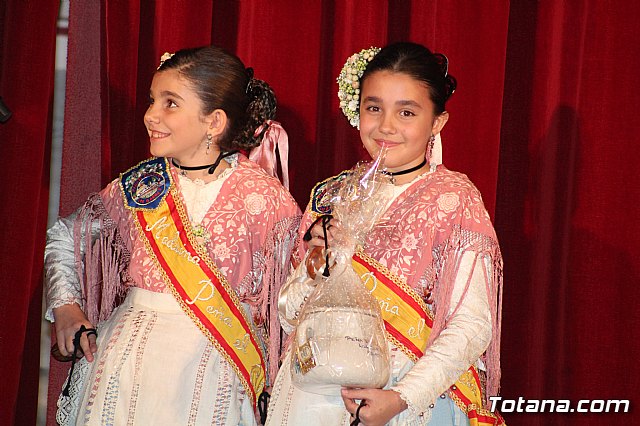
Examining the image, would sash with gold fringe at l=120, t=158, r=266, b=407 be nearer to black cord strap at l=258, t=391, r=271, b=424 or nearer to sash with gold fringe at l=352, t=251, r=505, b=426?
black cord strap at l=258, t=391, r=271, b=424

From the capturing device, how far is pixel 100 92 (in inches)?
105

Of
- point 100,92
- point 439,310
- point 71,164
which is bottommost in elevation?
point 439,310

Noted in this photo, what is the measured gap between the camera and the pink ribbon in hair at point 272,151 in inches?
93.8

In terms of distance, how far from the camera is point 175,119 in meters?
2.13

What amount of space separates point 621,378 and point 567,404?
0.16 metres

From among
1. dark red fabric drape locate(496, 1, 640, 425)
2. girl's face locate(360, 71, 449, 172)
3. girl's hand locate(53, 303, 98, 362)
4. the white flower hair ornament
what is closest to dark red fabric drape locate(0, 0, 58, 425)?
girl's hand locate(53, 303, 98, 362)

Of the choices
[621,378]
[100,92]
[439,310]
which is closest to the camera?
[439,310]

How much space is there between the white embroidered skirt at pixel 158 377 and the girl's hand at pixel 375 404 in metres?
0.38

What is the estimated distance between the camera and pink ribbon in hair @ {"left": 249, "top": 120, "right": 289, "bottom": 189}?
2.38 metres

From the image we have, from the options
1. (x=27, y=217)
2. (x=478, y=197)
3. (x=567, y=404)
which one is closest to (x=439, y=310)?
(x=478, y=197)

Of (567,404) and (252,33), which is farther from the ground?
(252,33)

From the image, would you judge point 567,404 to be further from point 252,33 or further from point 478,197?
point 252,33

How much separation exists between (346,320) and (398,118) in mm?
512

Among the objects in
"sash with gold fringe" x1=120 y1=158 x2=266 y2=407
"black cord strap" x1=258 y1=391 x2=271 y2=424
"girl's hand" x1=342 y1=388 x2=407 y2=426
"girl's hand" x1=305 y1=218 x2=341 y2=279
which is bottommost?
"black cord strap" x1=258 y1=391 x2=271 y2=424
